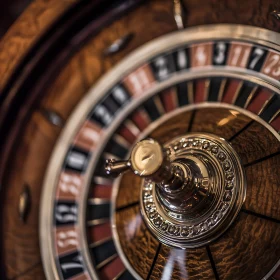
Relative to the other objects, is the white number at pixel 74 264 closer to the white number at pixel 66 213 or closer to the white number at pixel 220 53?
the white number at pixel 66 213

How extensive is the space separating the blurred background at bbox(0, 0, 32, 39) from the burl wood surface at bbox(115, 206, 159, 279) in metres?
0.68

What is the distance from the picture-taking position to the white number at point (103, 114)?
134cm

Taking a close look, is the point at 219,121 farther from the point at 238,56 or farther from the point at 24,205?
the point at 24,205

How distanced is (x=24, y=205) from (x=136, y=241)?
0.32m

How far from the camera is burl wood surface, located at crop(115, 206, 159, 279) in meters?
1.14

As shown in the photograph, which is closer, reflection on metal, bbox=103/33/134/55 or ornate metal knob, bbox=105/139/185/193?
ornate metal knob, bbox=105/139/185/193

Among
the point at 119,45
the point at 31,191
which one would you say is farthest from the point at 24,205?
the point at 119,45

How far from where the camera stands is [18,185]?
1327 millimetres

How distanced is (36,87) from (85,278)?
505 millimetres

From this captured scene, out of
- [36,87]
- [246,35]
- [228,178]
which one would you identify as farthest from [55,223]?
[246,35]

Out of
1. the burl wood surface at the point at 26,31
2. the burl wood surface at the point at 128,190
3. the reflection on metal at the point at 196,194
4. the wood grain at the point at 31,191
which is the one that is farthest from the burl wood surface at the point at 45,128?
the reflection on metal at the point at 196,194

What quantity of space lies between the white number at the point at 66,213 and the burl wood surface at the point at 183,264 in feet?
0.92

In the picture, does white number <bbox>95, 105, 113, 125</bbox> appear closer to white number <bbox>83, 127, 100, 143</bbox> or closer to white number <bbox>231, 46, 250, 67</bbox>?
white number <bbox>83, 127, 100, 143</bbox>

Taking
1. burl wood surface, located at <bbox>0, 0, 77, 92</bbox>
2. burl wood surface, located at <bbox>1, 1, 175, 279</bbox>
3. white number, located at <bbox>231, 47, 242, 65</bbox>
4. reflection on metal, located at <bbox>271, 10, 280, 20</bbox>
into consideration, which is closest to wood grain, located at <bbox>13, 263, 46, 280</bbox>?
burl wood surface, located at <bbox>1, 1, 175, 279</bbox>
